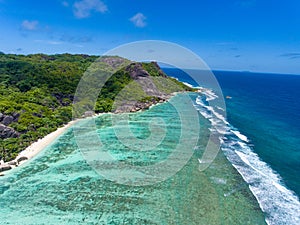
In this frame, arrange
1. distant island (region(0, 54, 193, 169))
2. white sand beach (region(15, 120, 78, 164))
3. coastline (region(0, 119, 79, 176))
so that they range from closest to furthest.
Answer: coastline (region(0, 119, 79, 176)) → white sand beach (region(15, 120, 78, 164)) → distant island (region(0, 54, 193, 169))

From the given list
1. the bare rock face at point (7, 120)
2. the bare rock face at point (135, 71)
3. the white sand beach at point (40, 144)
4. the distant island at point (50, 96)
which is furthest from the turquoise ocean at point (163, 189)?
→ the bare rock face at point (135, 71)

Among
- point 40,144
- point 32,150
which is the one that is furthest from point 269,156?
point 40,144

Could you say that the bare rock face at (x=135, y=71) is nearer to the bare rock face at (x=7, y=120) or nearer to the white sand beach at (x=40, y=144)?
the white sand beach at (x=40, y=144)

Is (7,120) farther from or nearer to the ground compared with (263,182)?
farther from the ground

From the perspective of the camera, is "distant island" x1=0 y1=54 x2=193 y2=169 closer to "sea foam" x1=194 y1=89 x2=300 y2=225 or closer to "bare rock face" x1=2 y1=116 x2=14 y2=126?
"bare rock face" x1=2 y1=116 x2=14 y2=126

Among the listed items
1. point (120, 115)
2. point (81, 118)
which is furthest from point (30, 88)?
point (120, 115)

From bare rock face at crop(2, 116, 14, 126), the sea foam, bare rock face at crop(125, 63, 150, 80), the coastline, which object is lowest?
the sea foam

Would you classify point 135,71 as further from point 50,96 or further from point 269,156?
point 269,156

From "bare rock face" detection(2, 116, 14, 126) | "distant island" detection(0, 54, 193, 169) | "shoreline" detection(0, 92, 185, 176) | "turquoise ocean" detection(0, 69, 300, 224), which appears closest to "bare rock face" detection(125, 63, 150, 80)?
"distant island" detection(0, 54, 193, 169)

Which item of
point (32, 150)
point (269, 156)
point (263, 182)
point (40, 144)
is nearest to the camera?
point (263, 182)

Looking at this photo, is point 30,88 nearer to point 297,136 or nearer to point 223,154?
point 223,154
